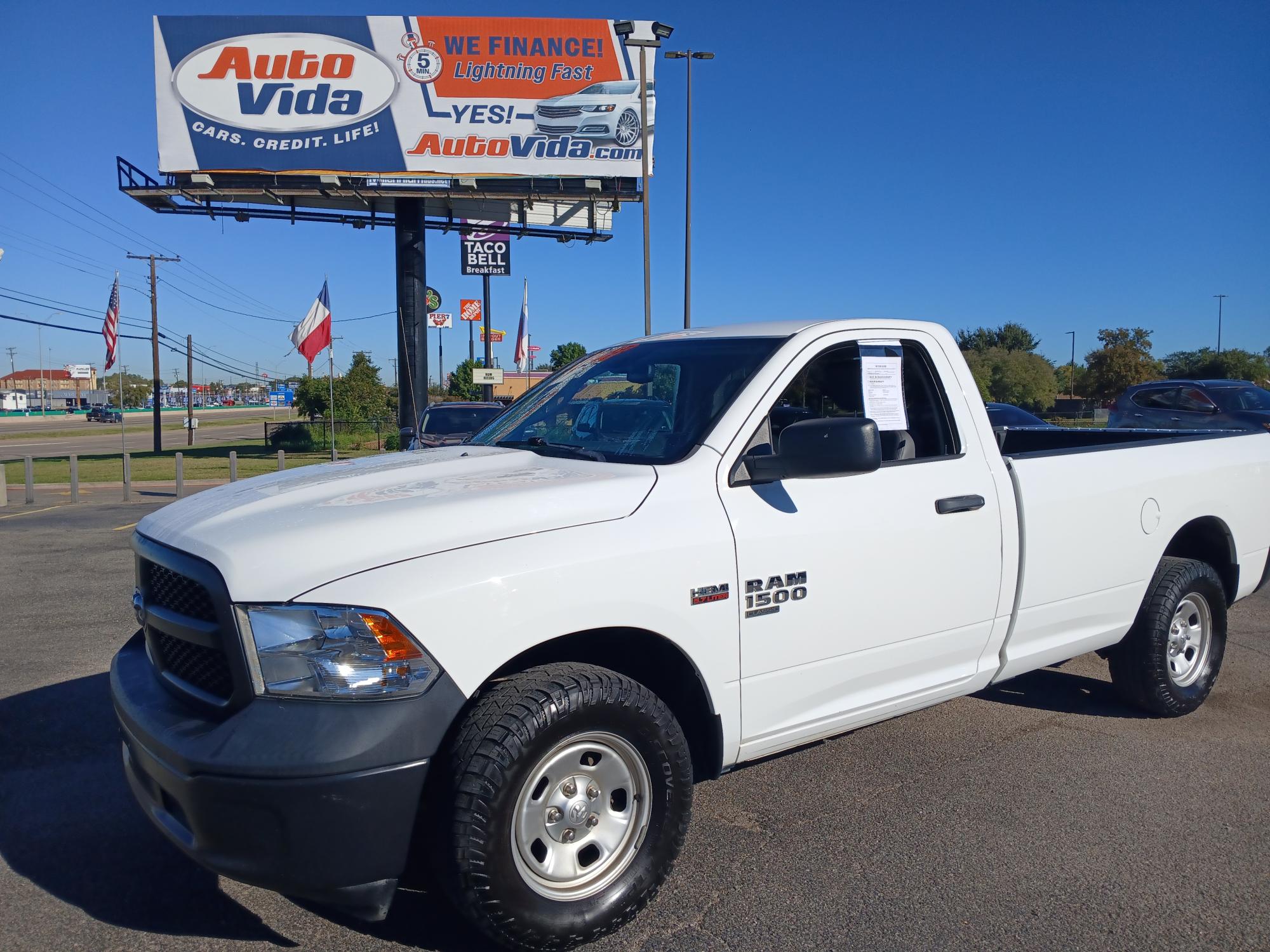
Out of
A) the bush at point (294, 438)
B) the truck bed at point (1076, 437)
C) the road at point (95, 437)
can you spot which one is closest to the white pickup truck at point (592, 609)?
the truck bed at point (1076, 437)

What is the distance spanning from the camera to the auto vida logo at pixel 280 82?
25.1 m

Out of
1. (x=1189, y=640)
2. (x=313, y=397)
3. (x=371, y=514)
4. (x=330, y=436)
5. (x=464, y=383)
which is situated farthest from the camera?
(x=464, y=383)

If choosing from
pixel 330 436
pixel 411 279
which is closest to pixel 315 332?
pixel 411 279

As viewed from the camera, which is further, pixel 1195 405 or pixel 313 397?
pixel 313 397

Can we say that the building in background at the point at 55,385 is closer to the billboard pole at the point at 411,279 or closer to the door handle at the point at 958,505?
the billboard pole at the point at 411,279

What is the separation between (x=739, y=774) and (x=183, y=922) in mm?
2289

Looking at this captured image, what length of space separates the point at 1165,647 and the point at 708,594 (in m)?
3.04

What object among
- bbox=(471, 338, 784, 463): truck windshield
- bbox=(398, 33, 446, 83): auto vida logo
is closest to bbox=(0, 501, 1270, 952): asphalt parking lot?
bbox=(471, 338, 784, 463): truck windshield

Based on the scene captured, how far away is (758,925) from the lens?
301 centimetres

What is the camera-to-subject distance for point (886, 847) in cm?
355

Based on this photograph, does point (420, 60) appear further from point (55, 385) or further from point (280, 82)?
point (55, 385)

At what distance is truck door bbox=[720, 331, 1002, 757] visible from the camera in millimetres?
3213

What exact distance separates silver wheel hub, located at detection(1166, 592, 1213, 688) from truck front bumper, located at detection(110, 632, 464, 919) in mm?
4076

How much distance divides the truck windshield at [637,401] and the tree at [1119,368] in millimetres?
52561
